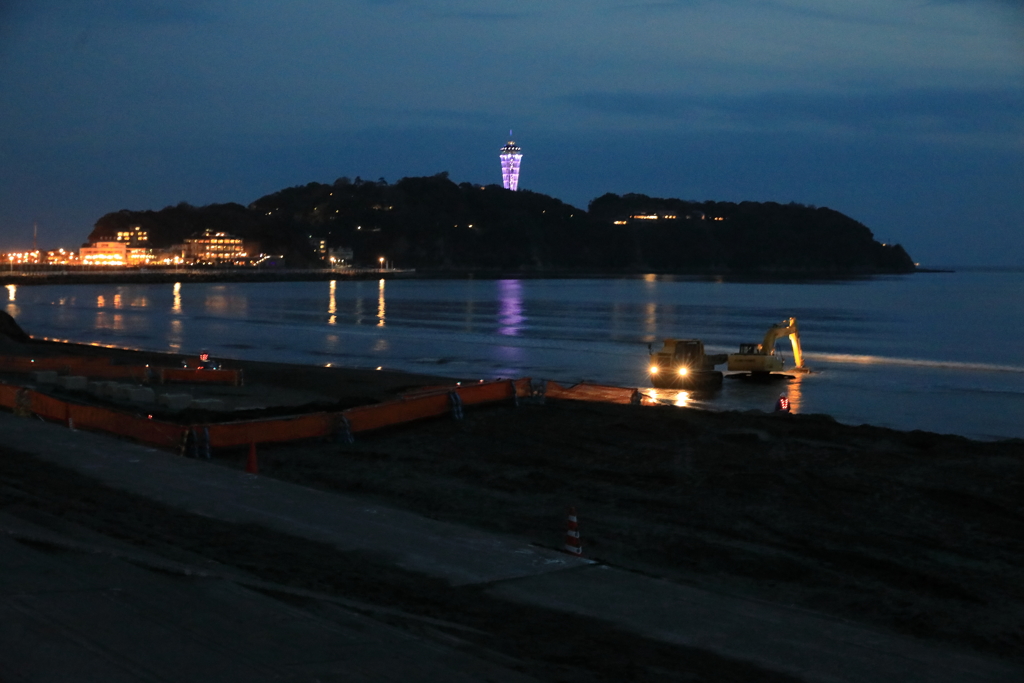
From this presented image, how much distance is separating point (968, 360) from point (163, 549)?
4983 centimetres

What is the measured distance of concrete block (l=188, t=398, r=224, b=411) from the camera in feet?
78.0

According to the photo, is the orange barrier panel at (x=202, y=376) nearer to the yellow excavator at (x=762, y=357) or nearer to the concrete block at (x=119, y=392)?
the concrete block at (x=119, y=392)

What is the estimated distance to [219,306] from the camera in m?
97.2

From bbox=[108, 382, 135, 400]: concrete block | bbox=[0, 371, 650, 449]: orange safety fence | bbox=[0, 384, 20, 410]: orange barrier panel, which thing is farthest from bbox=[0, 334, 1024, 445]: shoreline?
bbox=[0, 384, 20, 410]: orange barrier panel

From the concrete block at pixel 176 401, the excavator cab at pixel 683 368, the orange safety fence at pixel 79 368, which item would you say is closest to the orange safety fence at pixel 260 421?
the concrete block at pixel 176 401

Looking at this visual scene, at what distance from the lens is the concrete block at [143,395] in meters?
23.9

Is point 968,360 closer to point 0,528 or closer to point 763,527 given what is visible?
point 763,527

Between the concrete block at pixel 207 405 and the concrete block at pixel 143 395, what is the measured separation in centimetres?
95

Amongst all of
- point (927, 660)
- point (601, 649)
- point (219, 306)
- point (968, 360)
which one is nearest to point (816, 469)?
point (927, 660)

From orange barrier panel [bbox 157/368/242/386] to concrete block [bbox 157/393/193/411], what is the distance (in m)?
6.23

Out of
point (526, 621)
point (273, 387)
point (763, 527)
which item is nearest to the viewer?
point (526, 621)

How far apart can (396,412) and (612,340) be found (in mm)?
41141

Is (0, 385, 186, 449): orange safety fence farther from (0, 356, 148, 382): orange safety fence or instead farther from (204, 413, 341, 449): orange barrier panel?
(0, 356, 148, 382): orange safety fence

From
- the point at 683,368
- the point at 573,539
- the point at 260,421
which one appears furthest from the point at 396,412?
the point at 683,368
